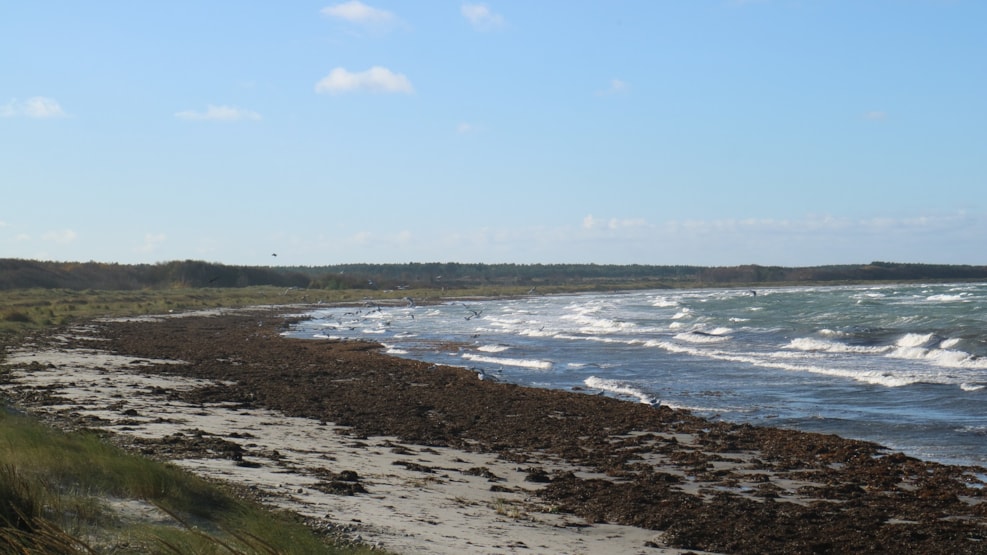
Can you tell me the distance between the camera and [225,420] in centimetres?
1441

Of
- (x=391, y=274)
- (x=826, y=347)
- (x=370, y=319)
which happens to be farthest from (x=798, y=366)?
(x=391, y=274)

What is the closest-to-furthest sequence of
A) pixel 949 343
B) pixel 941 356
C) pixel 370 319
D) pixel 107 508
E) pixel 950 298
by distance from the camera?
pixel 107 508 → pixel 941 356 → pixel 949 343 → pixel 950 298 → pixel 370 319

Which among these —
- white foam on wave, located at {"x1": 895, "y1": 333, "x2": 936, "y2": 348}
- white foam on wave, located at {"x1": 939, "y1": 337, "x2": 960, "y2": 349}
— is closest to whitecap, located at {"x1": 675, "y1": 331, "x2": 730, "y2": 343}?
white foam on wave, located at {"x1": 895, "y1": 333, "x2": 936, "y2": 348}

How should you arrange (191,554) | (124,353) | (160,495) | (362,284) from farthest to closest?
(362,284)
(124,353)
(160,495)
(191,554)

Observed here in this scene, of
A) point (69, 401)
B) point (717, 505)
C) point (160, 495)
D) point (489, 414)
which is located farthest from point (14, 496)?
point (489, 414)

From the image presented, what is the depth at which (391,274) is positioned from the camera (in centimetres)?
18688

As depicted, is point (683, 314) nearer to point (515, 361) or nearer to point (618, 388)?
point (515, 361)

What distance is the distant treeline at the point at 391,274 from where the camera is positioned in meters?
90.5

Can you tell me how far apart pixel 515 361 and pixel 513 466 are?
1576cm

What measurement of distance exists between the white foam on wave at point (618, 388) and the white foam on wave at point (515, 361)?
3.27m

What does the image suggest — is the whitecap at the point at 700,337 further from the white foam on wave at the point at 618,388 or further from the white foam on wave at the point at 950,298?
the white foam on wave at the point at 950,298

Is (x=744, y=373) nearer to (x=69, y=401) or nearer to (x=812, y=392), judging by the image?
(x=812, y=392)

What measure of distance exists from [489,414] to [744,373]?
31.0 feet

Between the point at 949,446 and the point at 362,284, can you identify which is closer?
the point at 949,446
